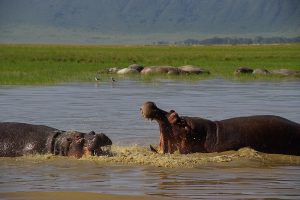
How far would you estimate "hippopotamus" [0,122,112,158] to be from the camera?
37.3 feet

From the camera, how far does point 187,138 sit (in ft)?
37.1

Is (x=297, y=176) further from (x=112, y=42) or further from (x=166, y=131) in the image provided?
(x=112, y=42)

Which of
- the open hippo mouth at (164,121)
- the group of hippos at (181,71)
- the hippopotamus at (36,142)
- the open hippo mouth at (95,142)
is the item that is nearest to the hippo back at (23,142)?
the hippopotamus at (36,142)

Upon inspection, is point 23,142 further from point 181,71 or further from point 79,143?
point 181,71

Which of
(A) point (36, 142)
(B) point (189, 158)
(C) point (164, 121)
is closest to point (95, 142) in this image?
(C) point (164, 121)

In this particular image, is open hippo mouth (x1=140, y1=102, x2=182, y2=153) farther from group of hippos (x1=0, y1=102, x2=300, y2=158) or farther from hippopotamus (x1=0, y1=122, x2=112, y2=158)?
hippopotamus (x1=0, y1=122, x2=112, y2=158)

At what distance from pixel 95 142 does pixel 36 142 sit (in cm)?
113

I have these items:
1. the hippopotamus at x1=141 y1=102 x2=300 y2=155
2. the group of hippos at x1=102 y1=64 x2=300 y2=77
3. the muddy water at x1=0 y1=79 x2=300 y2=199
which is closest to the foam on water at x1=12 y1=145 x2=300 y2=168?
the muddy water at x1=0 y1=79 x2=300 y2=199

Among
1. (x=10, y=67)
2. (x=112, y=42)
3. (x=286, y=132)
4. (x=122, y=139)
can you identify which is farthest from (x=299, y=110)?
(x=112, y=42)

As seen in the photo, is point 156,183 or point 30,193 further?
point 156,183

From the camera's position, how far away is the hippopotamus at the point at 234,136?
11.3 metres

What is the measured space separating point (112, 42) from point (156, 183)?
18692 cm

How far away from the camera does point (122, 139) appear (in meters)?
13.8

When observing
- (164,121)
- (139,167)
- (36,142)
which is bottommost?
(139,167)
